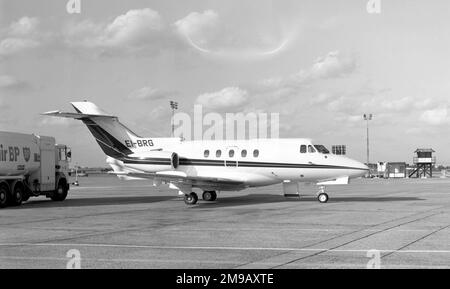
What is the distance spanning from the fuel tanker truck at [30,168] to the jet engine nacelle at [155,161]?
485 cm

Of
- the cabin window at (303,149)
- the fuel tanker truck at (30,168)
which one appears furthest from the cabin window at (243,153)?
the fuel tanker truck at (30,168)

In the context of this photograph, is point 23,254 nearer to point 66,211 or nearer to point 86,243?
point 86,243

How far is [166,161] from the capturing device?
27219 mm

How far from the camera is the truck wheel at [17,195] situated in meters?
25.8

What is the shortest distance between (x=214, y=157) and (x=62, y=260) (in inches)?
650

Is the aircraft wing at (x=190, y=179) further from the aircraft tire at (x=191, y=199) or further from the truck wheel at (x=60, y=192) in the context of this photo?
the truck wheel at (x=60, y=192)

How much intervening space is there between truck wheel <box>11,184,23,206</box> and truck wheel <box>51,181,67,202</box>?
11.9 ft

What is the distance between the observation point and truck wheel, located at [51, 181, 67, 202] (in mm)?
30109

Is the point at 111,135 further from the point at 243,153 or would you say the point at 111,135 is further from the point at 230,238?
the point at 230,238

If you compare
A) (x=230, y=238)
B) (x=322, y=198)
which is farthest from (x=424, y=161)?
(x=230, y=238)

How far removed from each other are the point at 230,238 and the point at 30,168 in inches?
665

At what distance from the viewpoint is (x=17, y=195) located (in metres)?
26.1
